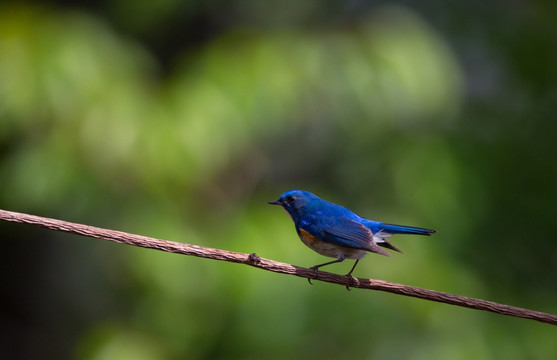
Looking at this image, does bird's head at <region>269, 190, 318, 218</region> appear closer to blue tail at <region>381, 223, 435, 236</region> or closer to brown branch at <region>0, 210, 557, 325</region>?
blue tail at <region>381, 223, 435, 236</region>

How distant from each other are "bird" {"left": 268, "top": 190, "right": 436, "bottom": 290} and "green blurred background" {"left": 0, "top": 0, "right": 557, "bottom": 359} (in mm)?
516

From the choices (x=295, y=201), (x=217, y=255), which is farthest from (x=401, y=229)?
(x=217, y=255)

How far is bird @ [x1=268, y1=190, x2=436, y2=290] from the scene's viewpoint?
9.53 feet

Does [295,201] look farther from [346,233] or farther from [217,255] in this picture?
[217,255]

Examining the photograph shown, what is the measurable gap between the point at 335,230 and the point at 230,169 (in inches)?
57.8

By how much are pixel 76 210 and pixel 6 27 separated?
122cm

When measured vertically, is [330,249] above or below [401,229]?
below

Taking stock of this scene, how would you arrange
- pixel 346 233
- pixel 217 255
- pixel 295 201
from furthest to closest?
pixel 295 201
pixel 346 233
pixel 217 255

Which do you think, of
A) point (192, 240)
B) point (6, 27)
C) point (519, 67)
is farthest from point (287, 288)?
point (519, 67)

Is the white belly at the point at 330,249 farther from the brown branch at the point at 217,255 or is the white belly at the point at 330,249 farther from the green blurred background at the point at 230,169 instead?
the brown branch at the point at 217,255

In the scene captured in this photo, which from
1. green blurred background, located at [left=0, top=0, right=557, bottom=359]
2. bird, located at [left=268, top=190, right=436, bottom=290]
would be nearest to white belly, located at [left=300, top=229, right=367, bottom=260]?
bird, located at [left=268, top=190, right=436, bottom=290]

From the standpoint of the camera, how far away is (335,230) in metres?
3.00

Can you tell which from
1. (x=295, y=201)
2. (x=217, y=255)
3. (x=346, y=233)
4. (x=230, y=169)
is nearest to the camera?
(x=217, y=255)

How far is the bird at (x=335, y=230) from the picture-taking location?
9.53ft
